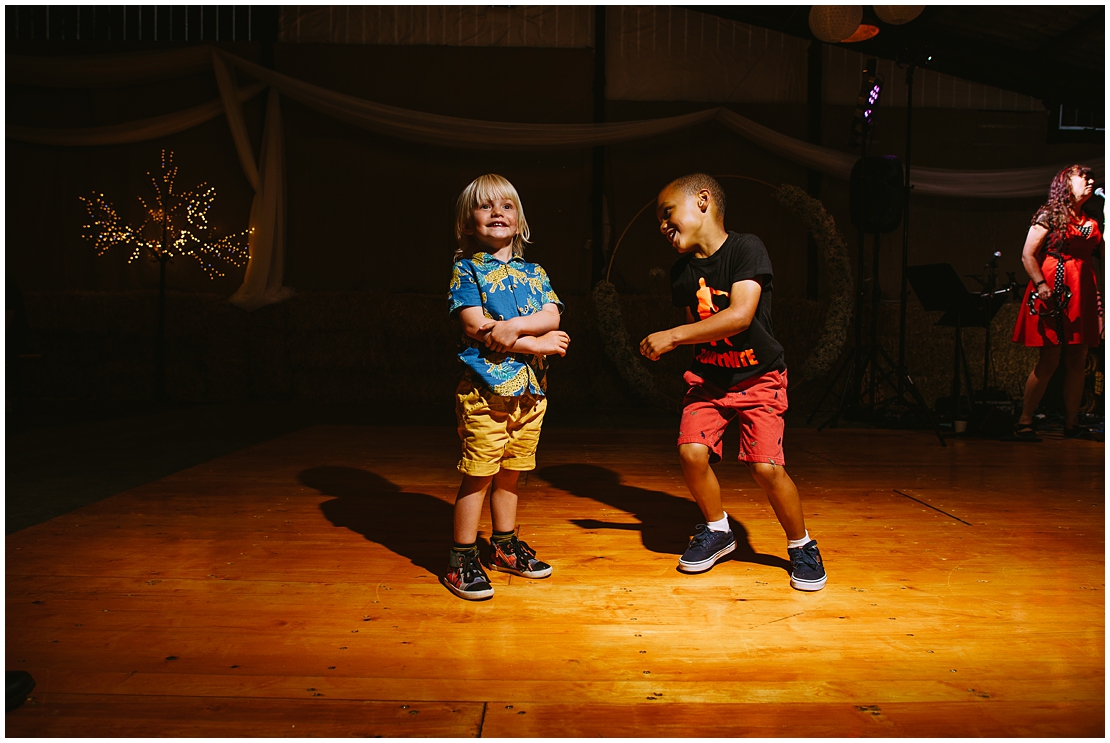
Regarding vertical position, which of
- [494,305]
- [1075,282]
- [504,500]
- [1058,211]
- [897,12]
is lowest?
[504,500]

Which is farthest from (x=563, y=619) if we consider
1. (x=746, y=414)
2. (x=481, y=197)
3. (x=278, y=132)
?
(x=278, y=132)

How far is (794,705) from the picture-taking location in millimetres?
1069

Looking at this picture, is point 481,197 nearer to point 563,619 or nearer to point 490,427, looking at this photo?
point 490,427

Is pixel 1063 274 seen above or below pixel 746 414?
above

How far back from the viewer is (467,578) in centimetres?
154

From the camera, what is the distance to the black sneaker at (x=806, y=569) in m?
1.58

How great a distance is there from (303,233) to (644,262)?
2879 millimetres

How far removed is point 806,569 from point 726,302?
2.05 feet

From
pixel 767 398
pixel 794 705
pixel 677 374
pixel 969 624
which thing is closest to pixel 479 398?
pixel 767 398

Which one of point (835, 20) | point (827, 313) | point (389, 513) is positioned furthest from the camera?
point (827, 313)

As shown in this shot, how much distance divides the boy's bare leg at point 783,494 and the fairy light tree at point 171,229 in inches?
205

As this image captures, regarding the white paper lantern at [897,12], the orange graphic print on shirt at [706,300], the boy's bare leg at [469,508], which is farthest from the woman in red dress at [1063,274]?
the boy's bare leg at [469,508]

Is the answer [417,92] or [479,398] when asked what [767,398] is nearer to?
[479,398]

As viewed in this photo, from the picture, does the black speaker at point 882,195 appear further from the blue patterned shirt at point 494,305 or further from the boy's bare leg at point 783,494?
the blue patterned shirt at point 494,305
